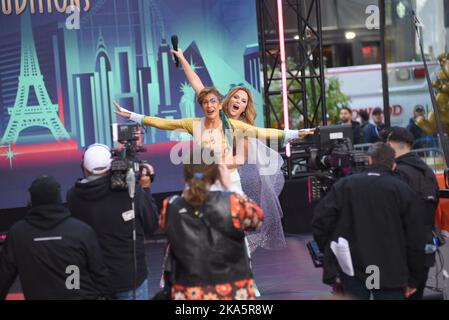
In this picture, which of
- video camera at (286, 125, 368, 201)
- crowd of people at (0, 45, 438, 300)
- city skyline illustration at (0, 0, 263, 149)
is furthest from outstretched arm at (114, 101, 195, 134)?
city skyline illustration at (0, 0, 263, 149)

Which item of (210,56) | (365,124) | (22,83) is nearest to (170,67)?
(210,56)

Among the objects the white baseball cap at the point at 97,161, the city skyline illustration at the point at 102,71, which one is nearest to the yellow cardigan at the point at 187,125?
the white baseball cap at the point at 97,161

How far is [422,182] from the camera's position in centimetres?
550

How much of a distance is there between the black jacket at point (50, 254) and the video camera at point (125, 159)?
0.34 metres

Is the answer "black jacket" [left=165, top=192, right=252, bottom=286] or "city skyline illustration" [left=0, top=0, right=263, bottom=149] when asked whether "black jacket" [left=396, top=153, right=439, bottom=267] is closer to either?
"black jacket" [left=165, top=192, right=252, bottom=286]

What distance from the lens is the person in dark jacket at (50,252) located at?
4355 millimetres

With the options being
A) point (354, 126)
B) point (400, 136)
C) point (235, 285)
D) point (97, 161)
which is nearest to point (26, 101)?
point (97, 161)

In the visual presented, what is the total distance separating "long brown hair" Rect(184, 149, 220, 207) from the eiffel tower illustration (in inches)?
234

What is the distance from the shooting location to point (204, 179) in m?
4.13

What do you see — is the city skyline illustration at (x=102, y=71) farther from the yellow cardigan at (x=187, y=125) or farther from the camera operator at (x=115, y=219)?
the camera operator at (x=115, y=219)

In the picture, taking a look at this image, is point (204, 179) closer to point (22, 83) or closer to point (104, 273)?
point (104, 273)

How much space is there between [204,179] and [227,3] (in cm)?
660

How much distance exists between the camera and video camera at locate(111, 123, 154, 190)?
4613 millimetres

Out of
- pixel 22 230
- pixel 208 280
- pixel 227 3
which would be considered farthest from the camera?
pixel 227 3
